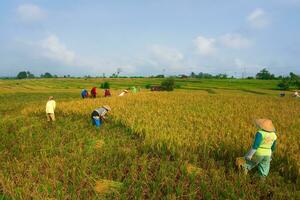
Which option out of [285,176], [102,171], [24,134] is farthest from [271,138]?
[24,134]

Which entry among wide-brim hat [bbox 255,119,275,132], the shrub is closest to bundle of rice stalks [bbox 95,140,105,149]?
wide-brim hat [bbox 255,119,275,132]

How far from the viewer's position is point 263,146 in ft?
18.0

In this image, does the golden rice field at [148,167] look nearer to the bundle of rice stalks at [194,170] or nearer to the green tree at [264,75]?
the bundle of rice stalks at [194,170]

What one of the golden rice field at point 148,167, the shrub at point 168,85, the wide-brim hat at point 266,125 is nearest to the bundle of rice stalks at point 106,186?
the golden rice field at point 148,167

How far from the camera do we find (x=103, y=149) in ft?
24.9

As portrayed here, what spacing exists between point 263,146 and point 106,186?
3323 millimetres

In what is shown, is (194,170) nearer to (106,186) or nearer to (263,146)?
(263,146)

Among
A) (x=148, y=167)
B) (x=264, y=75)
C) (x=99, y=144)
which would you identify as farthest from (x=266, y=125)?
(x=264, y=75)

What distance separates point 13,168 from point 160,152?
11.8 feet

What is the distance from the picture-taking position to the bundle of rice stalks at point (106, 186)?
208 inches

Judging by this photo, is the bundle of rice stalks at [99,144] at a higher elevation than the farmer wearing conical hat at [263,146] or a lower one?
lower

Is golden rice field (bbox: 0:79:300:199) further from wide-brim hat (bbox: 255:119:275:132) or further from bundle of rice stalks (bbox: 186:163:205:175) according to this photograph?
wide-brim hat (bbox: 255:119:275:132)

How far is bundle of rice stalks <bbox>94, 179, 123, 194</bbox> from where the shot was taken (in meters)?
5.27

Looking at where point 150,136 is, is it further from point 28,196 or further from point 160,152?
point 28,196
